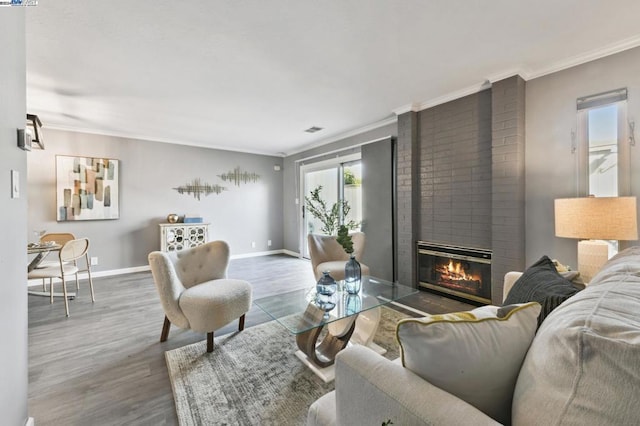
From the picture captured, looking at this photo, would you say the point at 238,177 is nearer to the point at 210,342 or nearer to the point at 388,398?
the point at 210,342

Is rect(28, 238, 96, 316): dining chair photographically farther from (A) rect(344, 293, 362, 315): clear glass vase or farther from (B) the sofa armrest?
(B) the sofa armrest

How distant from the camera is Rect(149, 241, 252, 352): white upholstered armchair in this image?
2107 mm

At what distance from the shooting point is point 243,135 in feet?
16.5

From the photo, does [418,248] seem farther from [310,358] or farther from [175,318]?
[175,318]

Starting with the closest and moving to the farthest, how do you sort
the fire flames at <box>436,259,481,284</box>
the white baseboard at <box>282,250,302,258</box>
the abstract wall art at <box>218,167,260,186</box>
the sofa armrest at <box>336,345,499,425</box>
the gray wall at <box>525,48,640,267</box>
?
the sofa armrest at <box>336,345,499,425</box>, the gray wall at <box>525,48,640,267</box>, the fire flames at <box>436,259,481,284</box>, the abstract wall art at <box>218,167,260,186</box>, the white baseboard at <box>282,250,302,258</box>

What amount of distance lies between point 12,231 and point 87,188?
421 cm

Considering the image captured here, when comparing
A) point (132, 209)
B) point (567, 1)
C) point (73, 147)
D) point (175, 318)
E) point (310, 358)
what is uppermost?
point (567, 1)

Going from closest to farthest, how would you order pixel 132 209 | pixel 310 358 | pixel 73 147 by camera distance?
pixel 310 358 < pixel 73 147 < pixel 132 209

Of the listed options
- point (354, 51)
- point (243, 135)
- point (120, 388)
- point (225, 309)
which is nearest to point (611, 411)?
point (225, 309)

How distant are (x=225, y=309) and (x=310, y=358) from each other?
0.80 meters

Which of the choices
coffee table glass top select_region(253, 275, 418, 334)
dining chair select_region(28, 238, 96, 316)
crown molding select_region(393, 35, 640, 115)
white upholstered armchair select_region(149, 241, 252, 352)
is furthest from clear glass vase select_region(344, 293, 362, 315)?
dining chair select_region(28, 238, 96, 316)

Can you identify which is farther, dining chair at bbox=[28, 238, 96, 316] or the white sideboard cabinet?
the white sideboard cabinet

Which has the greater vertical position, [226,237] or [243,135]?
[243,135]

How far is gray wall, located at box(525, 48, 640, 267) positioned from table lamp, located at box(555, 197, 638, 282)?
22.7 inches
